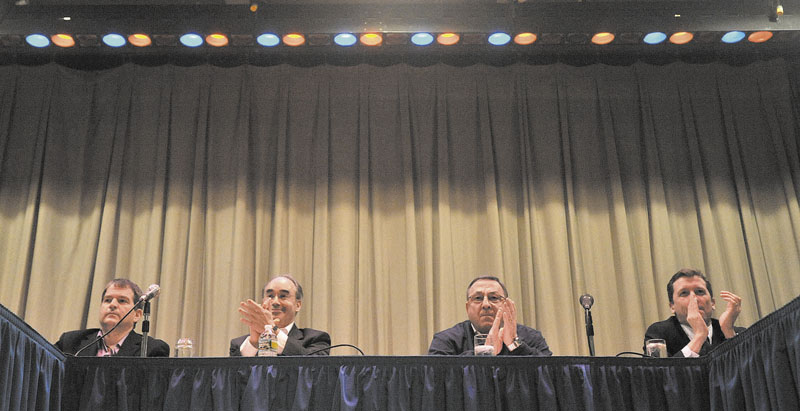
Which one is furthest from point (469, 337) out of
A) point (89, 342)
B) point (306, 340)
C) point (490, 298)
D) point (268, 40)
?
point (268, 40)

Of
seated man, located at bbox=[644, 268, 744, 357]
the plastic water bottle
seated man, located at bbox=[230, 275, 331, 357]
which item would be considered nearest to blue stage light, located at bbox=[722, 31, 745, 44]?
seated man, located at bbox=[644, 268, 744, 357]

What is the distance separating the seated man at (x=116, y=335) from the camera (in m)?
3.97

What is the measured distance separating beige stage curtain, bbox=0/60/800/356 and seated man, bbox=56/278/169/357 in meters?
1.05

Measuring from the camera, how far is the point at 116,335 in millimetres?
4102

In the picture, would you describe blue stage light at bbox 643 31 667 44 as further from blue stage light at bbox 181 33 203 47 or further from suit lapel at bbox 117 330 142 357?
suit lapel at bbox 117 330 142 357

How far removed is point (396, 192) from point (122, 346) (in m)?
2.20

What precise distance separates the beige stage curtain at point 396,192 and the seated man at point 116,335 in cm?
105

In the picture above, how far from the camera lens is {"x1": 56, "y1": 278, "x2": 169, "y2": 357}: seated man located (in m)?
3.97

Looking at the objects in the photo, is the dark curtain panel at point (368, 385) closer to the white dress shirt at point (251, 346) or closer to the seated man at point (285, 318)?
the white dress shirt at point (251, 346)

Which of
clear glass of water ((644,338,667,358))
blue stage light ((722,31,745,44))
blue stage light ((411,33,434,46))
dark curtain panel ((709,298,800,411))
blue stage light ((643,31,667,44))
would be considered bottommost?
dark curtain panel ((709,298,800,411))

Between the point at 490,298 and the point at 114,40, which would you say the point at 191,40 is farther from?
the point at 490,298

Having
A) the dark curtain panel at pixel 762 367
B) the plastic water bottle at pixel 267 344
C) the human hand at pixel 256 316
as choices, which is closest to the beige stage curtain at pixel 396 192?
the human hand at pixel 256 316

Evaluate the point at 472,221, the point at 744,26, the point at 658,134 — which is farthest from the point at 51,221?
the point at 744,26

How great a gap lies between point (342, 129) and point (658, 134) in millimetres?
2162
